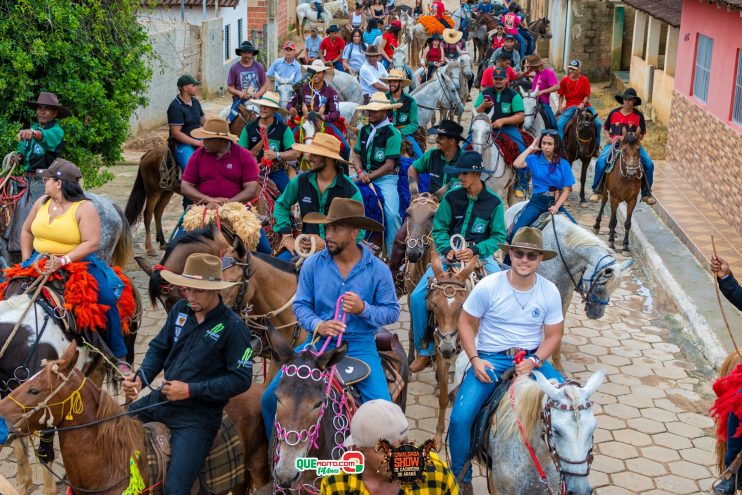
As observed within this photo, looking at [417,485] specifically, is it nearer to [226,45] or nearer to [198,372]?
[198,372]

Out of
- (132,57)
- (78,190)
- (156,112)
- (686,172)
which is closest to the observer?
(78,190)

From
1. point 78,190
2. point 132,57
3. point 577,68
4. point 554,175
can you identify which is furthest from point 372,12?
point 78,190

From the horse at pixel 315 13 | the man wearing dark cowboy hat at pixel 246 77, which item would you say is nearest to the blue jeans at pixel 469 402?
the man wearing dark cowboy hat at pixel 246 77

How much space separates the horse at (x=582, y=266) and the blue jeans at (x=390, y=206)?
198cm

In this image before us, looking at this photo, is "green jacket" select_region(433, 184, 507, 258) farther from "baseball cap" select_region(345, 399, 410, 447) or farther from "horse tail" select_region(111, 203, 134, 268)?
"baseball cap" select_region(345, 399, 410, 447)

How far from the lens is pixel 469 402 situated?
6887 millimetres

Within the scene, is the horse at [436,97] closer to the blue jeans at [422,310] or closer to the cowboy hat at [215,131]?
the cowboy hat at [215,131]

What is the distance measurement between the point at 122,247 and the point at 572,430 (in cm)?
652

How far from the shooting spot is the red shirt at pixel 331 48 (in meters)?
25.0

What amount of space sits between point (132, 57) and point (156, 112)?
10.3 metres

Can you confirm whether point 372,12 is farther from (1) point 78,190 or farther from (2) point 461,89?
(1) point 78,190

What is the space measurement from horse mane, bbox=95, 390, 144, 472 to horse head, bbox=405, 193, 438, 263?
4967 millimetres

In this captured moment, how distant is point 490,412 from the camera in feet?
22.2

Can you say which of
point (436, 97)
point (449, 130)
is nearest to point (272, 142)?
point (449, 130)
